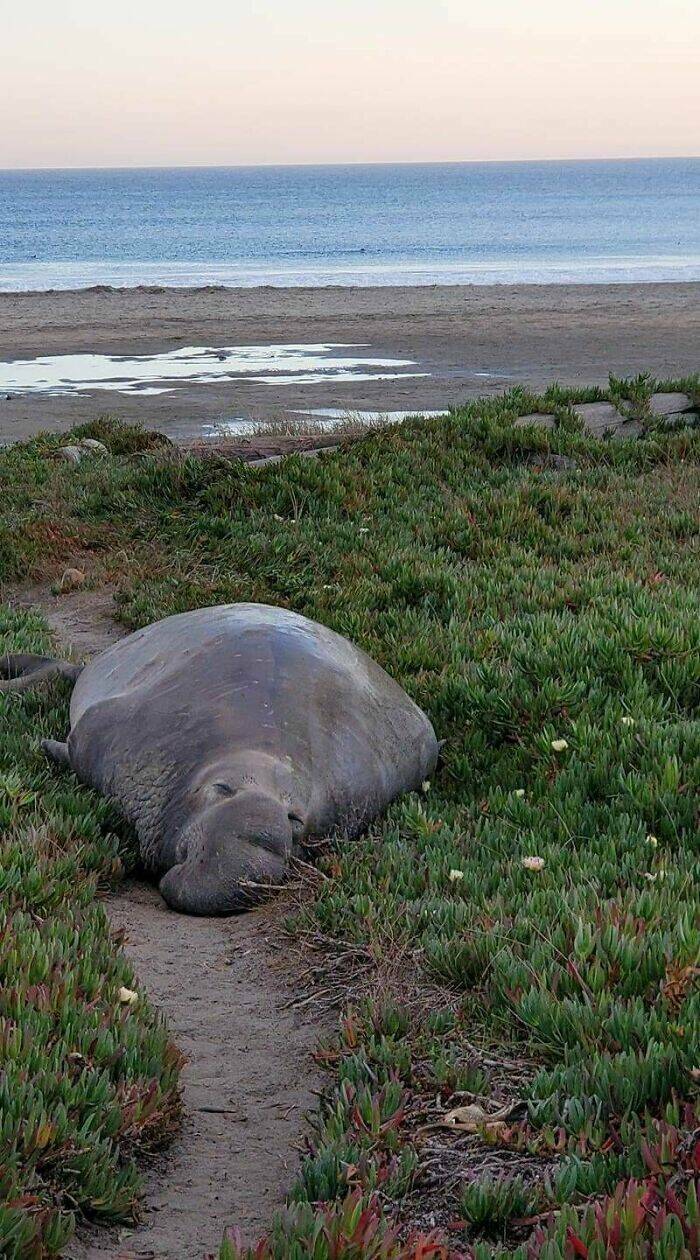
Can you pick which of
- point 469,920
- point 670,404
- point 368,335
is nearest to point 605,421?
point 670,404

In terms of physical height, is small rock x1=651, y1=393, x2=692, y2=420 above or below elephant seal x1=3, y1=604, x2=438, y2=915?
above

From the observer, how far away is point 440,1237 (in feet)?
8.33

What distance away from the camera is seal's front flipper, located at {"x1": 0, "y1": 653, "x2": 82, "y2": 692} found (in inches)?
257

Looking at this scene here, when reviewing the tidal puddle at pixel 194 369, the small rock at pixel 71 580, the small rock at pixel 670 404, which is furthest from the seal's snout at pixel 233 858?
the tidal puddle at pixel 194 369

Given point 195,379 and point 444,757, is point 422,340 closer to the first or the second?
point 195,379

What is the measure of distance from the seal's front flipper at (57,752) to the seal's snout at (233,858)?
3.77ft

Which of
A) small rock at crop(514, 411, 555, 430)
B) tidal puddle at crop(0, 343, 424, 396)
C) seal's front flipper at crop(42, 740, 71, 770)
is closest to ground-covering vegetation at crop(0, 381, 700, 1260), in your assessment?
seal's front flipper at crop(42, 740, 71, 770)

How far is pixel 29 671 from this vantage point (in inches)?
265

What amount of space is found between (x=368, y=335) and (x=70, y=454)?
734 inches

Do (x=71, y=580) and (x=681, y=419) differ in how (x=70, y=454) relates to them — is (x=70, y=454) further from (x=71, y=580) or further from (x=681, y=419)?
(x=681, y=419)

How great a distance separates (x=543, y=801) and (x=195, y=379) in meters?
18.9

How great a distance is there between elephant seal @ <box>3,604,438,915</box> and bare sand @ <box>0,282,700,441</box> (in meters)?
10.8

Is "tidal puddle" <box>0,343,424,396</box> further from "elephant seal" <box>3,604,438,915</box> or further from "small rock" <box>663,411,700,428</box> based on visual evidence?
"elephant seal" <box>3,604,438,915</box>

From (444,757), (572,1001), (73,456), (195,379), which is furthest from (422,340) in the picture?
(572,1001)
